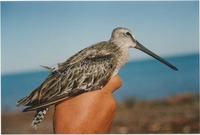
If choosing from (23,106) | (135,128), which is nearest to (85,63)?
(23,106)

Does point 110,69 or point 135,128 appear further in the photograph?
point 135,128

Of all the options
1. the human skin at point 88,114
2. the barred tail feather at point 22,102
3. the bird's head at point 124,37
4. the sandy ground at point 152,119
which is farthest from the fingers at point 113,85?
the sandy ground at point 152,119

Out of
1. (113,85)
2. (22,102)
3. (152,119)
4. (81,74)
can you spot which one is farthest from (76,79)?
(152,119)

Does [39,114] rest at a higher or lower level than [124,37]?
lower

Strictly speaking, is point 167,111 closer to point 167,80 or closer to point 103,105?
point 167,80

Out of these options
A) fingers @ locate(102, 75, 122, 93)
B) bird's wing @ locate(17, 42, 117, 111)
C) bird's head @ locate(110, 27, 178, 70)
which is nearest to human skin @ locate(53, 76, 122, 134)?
fingers @ locate(102, 75, 122, 93)

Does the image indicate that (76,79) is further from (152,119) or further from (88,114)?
(152,119)

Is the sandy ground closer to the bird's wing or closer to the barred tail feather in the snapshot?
the barred tail feather
